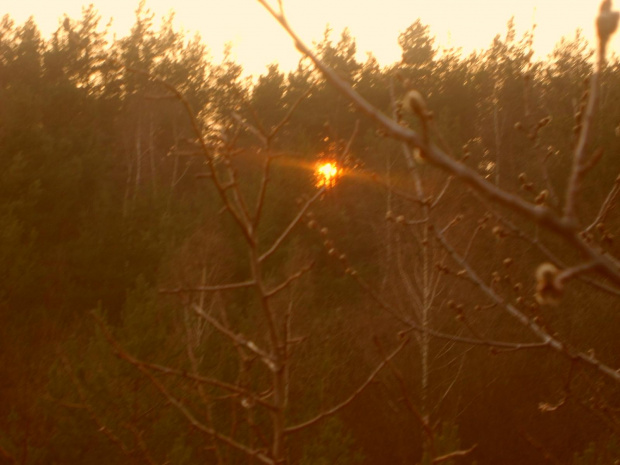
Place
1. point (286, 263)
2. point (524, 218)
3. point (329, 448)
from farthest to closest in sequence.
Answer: point (286, 263)
point (329, 448)
point (524, 218)

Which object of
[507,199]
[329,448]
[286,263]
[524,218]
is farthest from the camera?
[286,263]

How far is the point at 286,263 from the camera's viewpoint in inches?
697

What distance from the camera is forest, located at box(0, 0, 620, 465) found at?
8923 mm

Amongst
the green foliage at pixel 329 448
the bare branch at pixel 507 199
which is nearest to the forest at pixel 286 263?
the green foliage at pixel 329 448

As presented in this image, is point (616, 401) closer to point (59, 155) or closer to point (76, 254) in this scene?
point (76, 254)

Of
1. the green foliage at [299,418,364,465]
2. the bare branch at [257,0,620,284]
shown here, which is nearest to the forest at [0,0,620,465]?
the green foliage at [299,418,364,465]

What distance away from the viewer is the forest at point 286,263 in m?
8.92

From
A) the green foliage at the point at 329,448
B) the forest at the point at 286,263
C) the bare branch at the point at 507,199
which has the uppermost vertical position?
the forest at the point at 286,263

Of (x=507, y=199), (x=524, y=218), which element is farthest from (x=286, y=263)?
(x=507, y=199)

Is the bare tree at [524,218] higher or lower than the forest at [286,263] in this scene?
lower

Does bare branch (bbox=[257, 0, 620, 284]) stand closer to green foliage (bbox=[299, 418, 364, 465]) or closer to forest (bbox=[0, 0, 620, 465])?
forest (bbox=[0, 0, 620, 465])

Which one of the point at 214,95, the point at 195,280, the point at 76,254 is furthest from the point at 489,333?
the point at 214,95

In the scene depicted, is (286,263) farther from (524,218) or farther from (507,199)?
(507,199)

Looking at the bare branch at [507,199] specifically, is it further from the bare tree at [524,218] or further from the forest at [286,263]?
the forest at [286,263]
